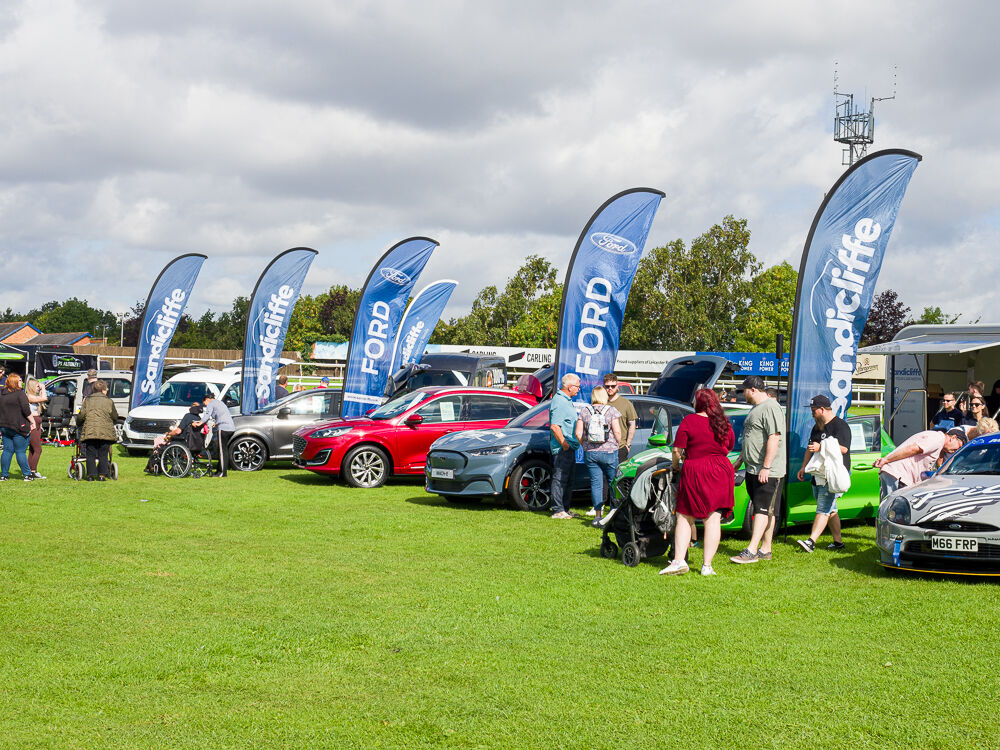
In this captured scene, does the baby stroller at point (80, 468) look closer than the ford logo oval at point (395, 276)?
Yes

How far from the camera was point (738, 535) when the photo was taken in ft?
35.1

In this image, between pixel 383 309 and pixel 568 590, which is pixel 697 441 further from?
pixel 383 309

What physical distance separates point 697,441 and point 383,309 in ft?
44.4

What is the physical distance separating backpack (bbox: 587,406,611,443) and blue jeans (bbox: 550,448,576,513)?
701mm

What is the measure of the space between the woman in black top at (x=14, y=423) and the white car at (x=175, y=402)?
176 inches

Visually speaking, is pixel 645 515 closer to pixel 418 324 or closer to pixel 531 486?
pixel 531 486

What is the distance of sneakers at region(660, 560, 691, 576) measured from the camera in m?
8.42

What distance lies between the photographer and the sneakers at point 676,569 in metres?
8.42

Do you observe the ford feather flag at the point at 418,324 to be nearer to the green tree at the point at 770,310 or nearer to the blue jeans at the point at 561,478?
the blue jeans at the point at 561,478

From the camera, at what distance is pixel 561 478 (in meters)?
12.2

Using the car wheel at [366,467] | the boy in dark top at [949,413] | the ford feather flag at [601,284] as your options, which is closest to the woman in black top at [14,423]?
the car wheel at [366,467]

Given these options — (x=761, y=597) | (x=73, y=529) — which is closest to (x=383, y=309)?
(x=73, y=529)

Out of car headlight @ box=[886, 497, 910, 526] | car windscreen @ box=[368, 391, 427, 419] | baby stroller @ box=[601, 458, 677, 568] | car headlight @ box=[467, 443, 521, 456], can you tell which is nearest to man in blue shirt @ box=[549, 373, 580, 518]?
car headlight @ box=[467, 443, 521, 456]

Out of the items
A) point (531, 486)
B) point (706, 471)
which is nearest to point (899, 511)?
point (706, 471)
